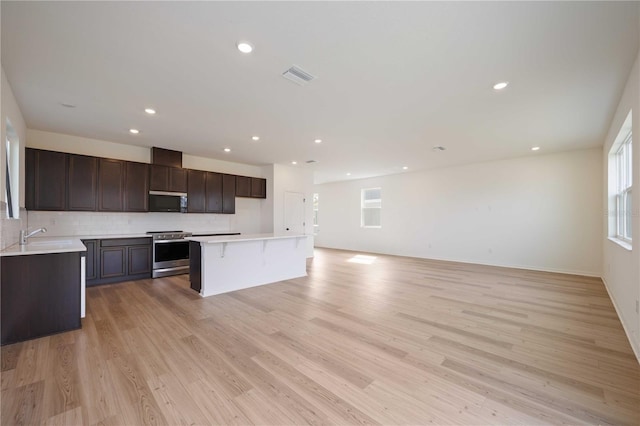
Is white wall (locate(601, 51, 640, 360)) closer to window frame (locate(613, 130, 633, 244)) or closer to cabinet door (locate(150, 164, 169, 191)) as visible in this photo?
window frame (locate(613, 130, 633, 244))

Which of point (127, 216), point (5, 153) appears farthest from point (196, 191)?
point (5, 153)

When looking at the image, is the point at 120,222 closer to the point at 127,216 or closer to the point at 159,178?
the point at 127,216

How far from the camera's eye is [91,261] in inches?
186

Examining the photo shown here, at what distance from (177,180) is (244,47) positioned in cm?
444

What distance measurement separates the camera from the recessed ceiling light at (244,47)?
2.28 m

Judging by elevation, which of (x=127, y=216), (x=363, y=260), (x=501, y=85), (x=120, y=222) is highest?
(x=501, y=85)

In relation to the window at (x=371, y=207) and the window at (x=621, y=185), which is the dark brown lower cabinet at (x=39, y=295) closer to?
the window at (x=621, y=185)

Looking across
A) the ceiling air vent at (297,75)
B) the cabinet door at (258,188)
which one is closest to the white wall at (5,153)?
the ceiling air vent at (297,75)

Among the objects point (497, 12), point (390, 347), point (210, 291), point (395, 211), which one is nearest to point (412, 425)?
point (390, 347)

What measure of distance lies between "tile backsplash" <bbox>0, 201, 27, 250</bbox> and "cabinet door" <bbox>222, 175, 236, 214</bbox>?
3.40 meters

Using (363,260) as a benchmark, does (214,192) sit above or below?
above

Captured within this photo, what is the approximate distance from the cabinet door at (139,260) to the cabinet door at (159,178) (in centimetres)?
123

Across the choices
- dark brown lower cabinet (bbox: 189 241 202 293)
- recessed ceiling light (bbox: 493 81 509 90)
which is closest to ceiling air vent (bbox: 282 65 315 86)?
recessed ceiling light (bbox: 493 81 509 90)

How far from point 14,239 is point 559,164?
32.8 ft
